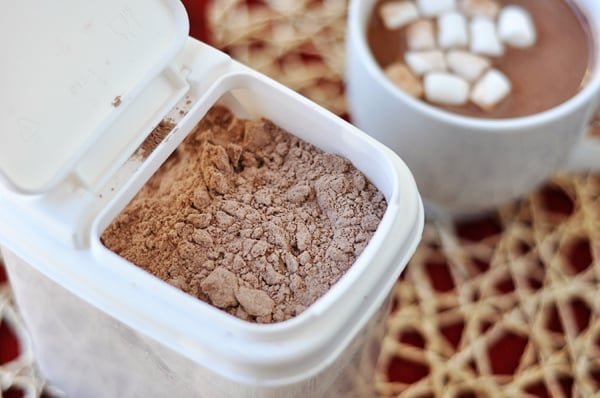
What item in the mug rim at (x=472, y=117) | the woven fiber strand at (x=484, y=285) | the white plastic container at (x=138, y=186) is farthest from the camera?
the woven fiber strand at (x=484, y=285)

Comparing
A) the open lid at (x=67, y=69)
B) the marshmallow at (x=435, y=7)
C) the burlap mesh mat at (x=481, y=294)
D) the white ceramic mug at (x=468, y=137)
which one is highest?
the open lid at (x=67, y=69)

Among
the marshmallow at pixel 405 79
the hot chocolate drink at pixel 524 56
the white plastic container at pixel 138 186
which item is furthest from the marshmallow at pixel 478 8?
the white plastic container at pixel 138 186

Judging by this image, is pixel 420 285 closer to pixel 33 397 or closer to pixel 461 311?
pixel 461 311

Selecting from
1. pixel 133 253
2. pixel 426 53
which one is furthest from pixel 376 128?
pixel 133 253

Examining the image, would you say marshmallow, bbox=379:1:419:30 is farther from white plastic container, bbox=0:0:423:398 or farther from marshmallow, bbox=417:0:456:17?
white plastic container, bbox=0:0:423:398

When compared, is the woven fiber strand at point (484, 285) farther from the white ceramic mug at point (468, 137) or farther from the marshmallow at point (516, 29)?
the marshmallow at point (516, 29)
